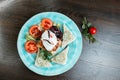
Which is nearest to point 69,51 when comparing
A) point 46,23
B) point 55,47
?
point 55,47

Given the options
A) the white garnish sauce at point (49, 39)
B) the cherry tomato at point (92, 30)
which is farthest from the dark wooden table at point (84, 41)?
the white garnish sauce at point (49, 39)

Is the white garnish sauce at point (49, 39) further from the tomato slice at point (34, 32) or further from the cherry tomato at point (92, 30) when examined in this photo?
the cherry tomato at point (92, 30)

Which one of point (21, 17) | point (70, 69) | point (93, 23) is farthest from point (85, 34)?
point (21, 17)

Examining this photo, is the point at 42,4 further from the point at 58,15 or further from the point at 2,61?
the point at 2,61

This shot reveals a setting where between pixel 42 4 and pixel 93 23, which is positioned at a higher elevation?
pixel 42 4

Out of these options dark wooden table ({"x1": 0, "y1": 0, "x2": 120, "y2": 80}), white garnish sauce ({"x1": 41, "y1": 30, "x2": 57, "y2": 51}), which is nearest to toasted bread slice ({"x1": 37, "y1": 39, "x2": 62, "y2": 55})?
white garnish sauce ({"x1": 41, "y1": 30, "x2": 57, "y2": 51})

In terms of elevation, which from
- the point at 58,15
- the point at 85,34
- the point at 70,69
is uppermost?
the point at 58,15

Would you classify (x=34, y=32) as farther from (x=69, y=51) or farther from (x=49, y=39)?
(x=69, y=51)

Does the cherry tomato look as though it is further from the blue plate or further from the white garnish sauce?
the white garnish sauce
